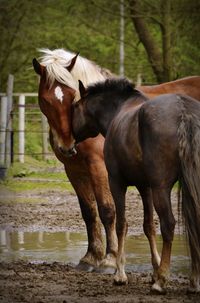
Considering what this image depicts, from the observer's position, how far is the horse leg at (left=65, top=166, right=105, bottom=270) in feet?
30.0

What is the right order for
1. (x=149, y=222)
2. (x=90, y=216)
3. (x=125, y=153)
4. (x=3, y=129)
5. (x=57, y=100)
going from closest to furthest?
(x=125, y=153)
(x=149, y=222)
(x=57, y=100)
(x=90, y=216)
(x=3, y=129)

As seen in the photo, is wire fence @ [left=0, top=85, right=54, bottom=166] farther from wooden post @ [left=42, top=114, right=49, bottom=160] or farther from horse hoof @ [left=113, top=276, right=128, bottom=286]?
horse hoof @ [left=113, top=276, right=128, bottom=286]

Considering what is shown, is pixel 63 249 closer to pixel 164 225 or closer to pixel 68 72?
pixel 68 72

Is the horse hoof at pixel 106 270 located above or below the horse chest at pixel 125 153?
below

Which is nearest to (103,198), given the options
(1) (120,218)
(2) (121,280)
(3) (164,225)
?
(1) (120,218)

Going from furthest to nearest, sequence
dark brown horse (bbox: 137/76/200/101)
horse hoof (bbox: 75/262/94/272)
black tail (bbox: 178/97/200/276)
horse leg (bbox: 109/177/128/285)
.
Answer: dark brown horse (bbox: 137/76/200/101) → horse hoof (bbox: 75/262/94/272) → horse leg (bbox: 109/177/128/285) → black tail (bbox: 178/97/200/276)

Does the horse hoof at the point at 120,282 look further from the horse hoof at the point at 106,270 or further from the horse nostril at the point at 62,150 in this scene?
the horse nostril at the point at 62,150

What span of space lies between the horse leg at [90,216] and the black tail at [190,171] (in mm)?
2385

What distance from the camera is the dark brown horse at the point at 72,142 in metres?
8.85

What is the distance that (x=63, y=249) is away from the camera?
10.1 m

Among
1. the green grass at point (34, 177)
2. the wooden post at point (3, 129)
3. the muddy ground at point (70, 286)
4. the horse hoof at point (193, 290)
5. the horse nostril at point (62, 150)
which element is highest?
the horse nostril at point (62, 150)

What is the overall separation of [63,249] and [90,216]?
2.75 ft

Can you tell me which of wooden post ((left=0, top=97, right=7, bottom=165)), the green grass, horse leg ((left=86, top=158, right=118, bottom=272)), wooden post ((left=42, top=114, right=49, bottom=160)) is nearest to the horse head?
horse leg ((left=86, top=158, right=118, bottom=272))

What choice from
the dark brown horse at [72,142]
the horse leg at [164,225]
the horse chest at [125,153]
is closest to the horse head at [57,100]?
the dark brown horse at [72,142]
